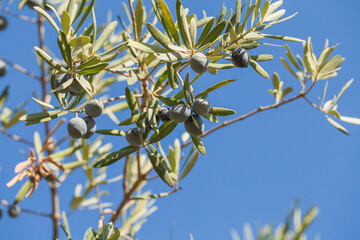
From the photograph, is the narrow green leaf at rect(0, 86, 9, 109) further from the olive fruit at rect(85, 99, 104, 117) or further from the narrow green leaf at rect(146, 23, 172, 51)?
the narrow green leaf at rect(146, 23, 172, 51)

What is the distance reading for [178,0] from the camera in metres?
0.81

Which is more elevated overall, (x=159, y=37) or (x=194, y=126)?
(x=159, y=37)

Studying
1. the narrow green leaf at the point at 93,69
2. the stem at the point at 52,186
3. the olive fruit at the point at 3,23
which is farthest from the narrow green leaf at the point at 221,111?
the olive fruit at the point at 3,23

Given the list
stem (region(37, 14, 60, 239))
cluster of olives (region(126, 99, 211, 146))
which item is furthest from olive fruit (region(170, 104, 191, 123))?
stem (region(37, 14, 60, 239))

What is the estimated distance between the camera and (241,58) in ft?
2.80

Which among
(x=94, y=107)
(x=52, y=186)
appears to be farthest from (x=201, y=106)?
(x=52, y=186)

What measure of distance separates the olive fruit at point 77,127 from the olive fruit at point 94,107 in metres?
0.03

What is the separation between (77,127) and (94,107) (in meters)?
0.06

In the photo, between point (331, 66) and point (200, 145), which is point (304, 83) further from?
point (200, 145)

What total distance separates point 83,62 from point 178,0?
25cm

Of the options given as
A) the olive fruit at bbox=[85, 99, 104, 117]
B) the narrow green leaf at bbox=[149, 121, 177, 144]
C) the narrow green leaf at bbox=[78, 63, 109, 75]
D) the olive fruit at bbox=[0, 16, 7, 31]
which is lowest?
the narrow green leaf at bbox=[149, 121, 177, 144]

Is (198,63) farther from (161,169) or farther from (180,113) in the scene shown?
(161,169)

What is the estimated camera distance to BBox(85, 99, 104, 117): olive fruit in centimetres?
92

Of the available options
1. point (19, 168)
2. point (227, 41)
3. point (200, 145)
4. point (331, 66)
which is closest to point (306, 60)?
point (331, 66)
